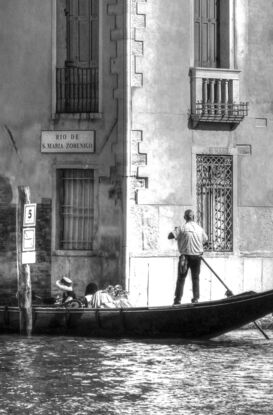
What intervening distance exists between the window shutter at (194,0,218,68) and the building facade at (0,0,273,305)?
19 mm

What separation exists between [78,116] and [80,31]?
5.54 feet

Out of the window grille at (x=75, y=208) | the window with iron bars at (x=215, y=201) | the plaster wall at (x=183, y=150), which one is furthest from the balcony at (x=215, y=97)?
the window grille at (x=75, y=208)

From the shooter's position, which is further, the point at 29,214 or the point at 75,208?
the point at 75,208

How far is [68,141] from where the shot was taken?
99.7ft

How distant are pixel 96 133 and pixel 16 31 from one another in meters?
2.58

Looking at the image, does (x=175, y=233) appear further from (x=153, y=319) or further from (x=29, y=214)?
(x=153, y=319)

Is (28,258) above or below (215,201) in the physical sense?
below

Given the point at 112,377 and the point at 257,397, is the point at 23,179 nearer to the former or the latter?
the point at 112,377

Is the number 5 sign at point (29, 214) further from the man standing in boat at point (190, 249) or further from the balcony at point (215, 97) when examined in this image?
the balcony at point (215, 97)

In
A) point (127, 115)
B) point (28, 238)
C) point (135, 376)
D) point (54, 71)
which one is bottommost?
point (135, 376)

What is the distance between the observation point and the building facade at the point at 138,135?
29.7 metres

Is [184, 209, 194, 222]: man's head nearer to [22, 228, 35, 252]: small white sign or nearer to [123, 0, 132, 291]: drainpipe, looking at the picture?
[123, 0, 132, 291]: drainpipe

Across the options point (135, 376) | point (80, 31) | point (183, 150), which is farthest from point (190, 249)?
point (135, 376)

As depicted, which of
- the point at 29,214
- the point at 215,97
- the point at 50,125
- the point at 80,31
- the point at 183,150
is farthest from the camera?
the point at 80,31
